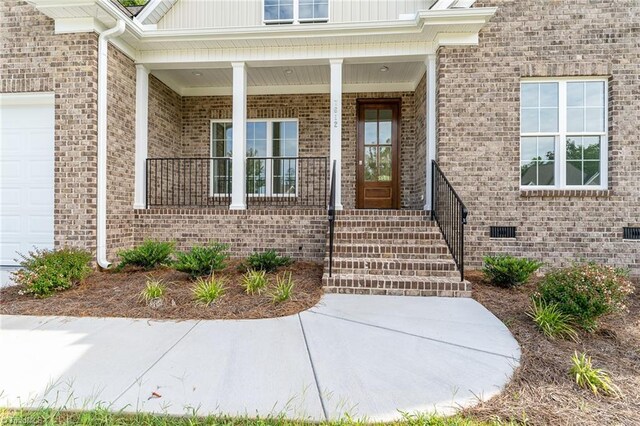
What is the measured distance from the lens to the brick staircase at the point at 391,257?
15.2 feet

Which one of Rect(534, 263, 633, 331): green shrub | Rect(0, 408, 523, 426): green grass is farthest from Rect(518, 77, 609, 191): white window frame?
Rect(0, 408, 523, 426): green grass

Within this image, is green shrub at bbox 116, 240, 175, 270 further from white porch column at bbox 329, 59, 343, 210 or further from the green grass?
the green grass

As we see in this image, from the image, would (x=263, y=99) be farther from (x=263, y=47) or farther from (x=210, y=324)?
(x=210, y=324)

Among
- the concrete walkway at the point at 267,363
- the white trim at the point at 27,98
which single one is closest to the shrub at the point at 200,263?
the concrete walkway at the point at 267,363

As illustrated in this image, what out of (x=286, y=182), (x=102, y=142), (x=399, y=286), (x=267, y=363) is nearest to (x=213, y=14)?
(x=102, y=142)

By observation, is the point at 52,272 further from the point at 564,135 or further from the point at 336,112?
the point at 564,135

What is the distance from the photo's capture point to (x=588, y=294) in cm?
342

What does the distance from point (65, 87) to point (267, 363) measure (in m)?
5.68

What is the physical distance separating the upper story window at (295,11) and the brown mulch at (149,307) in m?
5.26

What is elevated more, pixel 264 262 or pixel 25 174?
pixel 25 174

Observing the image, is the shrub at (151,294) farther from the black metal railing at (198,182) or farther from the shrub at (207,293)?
the black metal railing at (198,182)

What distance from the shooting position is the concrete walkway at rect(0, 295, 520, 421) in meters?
2.25

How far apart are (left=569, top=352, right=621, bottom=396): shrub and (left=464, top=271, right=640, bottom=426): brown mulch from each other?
50 millimetres

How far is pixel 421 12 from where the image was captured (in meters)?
5.67
